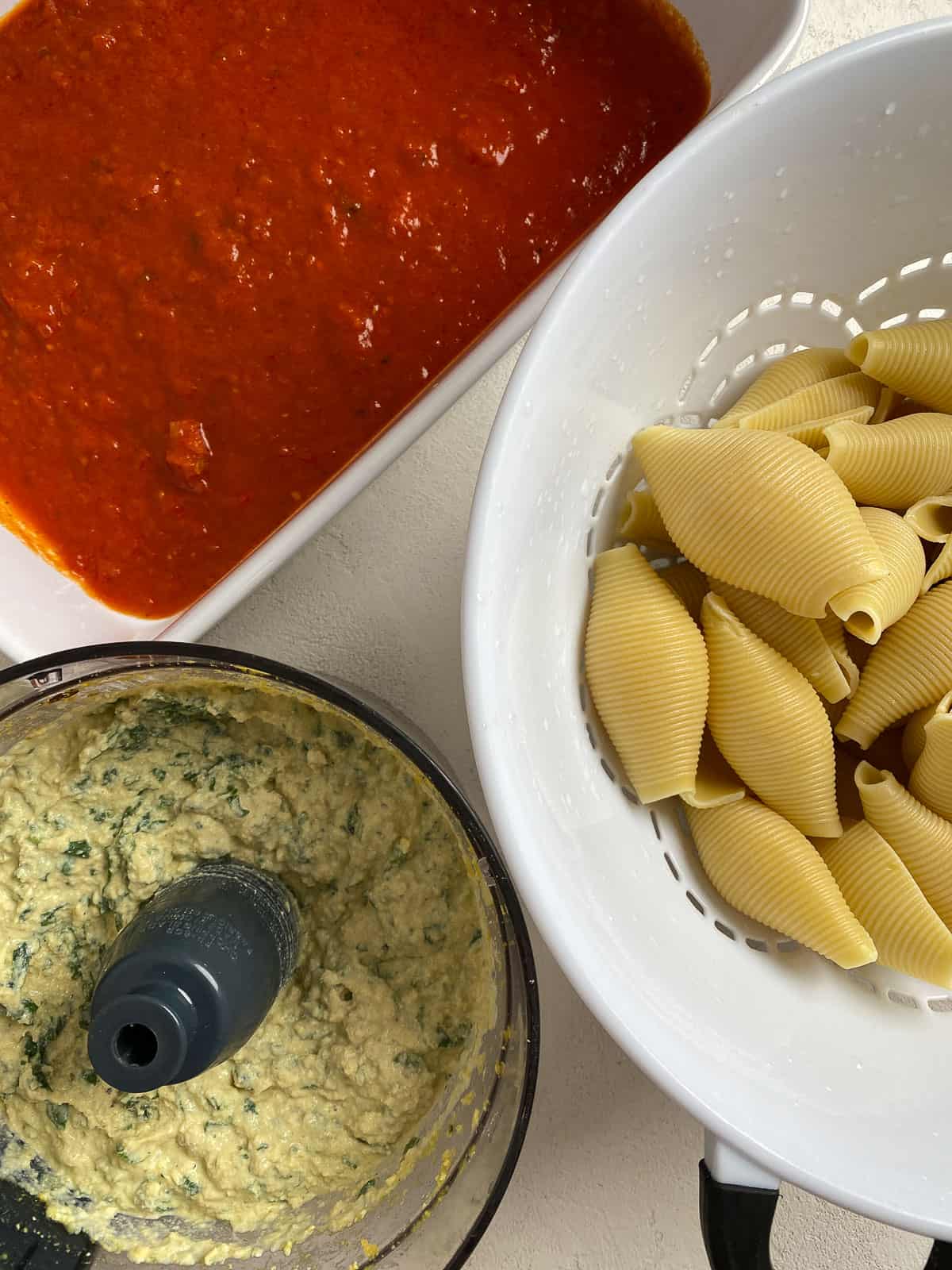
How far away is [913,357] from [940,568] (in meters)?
0.18

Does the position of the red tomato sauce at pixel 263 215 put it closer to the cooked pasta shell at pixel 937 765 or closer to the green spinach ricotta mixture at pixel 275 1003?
the green spinach ricotta mixture at pixel 275 1003

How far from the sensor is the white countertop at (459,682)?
1.08 m

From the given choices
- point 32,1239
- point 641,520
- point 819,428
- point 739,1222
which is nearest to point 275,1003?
point 32,1239

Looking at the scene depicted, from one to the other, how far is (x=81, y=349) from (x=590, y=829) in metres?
0.68

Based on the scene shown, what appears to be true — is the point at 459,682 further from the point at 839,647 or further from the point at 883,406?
the point at 883,406

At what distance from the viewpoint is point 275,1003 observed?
3.05 ft

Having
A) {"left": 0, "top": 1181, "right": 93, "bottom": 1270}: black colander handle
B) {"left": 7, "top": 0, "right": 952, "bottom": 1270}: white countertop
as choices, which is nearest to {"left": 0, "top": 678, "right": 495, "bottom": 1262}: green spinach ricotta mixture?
{"left": 0, "top": 1181, "right": 93, "bottom": 1270}: black colander handle

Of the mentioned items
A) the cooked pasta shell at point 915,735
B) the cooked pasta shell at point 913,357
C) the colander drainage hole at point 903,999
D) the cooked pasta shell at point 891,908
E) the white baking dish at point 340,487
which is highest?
the white baking dish at point 340,487

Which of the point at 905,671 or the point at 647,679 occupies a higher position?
the point at 647,679

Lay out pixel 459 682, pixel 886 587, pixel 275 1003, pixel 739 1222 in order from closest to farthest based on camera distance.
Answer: pixel 739 1222
pixel 886 587
pixel 275 1003
pixel 459 682

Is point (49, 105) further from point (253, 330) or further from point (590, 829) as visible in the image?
point (590, 829)

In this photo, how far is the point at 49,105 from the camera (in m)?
1.02

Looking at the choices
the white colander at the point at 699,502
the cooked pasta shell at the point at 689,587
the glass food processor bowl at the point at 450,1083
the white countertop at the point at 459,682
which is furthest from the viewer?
the white countertop at the point at 459,682

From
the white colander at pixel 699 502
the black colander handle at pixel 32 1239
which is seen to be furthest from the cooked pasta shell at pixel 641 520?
the black colander handle at pixel 32 1239
